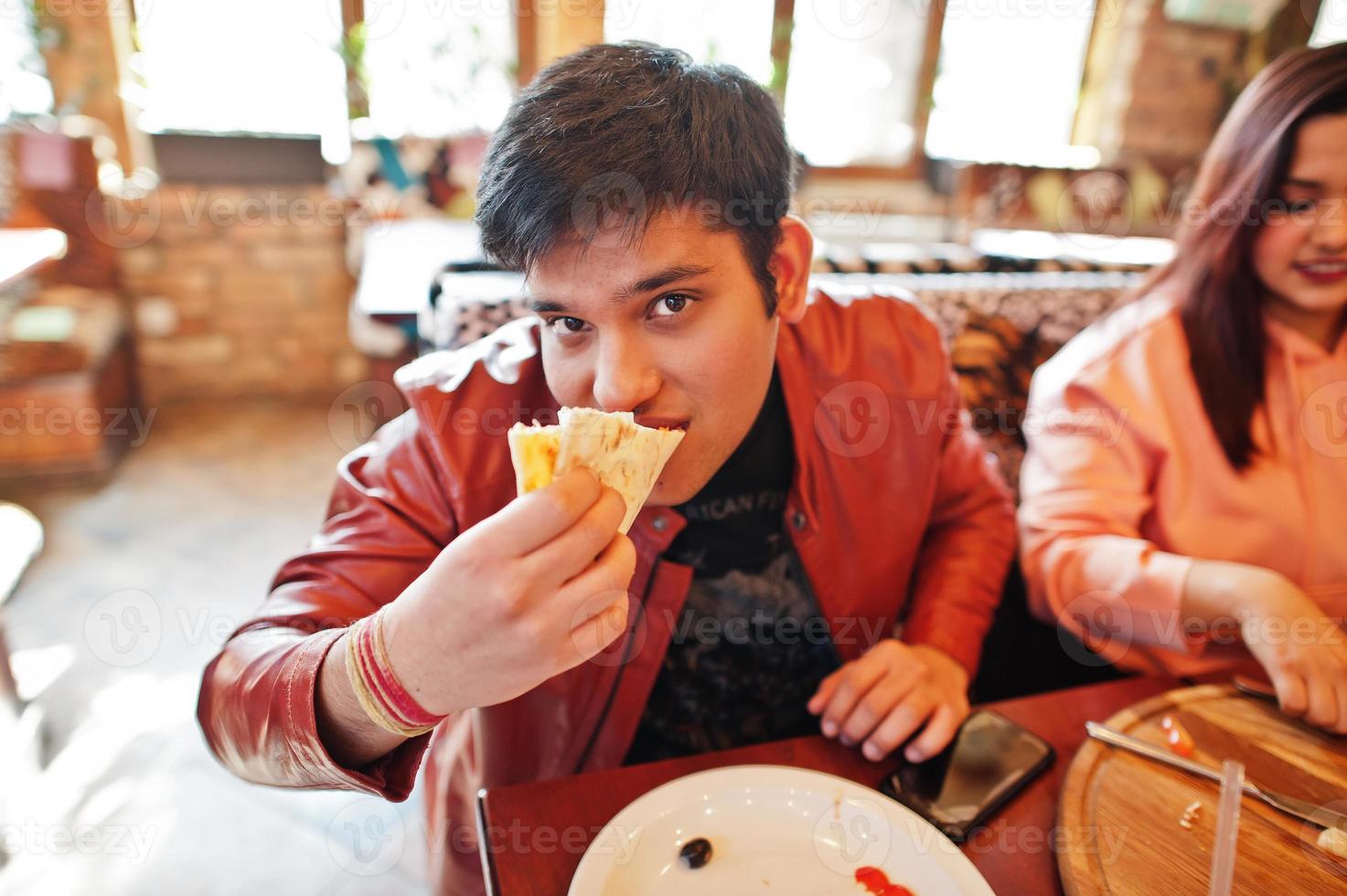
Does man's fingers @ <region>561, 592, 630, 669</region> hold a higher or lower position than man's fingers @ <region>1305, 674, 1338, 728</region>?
higher

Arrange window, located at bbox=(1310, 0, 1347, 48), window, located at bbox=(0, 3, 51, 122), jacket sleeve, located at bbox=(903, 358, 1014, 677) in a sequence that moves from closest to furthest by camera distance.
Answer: jacket sleeve, located at bbox=(903, 358, 1014, 677)
window, located at bbox=(0, 3, 51, 122)
window, located at bbox=(1310, 0, 1347, 48)

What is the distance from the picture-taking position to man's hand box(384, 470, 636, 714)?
0.70 m

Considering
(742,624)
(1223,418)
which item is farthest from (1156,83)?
(742,624)

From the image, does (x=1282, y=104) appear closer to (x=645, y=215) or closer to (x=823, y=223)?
(x=645, y=215)

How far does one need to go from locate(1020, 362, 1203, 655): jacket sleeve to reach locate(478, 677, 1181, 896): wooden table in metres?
0.38

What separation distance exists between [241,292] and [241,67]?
1.34 meters

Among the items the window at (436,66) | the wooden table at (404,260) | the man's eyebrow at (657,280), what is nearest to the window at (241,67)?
the window at (436,66)

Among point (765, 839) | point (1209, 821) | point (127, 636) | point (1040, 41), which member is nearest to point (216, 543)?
point (127, 636)

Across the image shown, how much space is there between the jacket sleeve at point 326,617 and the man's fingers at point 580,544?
1.03 feet

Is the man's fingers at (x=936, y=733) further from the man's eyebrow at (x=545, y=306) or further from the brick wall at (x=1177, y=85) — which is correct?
the brick wall at (x=1177, y=85)

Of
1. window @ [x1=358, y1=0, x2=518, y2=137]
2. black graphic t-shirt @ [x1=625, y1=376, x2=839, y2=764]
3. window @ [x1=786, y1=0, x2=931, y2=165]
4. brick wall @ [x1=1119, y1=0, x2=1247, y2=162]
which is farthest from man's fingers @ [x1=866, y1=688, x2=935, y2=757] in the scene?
brick wall @ [x1=1119, y1=0, x2=1247, y2=162]

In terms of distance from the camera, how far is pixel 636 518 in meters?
1.23

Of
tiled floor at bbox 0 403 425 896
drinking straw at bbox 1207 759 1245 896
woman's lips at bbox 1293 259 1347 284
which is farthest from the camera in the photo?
tiled floor at bbox 0 403 425 896

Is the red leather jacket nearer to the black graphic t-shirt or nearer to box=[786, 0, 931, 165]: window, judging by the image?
the black graphic t-shirt
